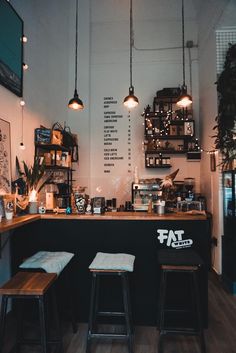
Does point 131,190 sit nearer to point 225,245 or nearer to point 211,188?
point 211,188

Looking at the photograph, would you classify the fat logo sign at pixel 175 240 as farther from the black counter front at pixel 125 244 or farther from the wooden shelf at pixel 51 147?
the wooden shelf at pixel 51 147

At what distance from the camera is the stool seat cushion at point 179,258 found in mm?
2102

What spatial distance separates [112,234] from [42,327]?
1079 millimetres

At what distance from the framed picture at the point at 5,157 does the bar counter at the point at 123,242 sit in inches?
17.7

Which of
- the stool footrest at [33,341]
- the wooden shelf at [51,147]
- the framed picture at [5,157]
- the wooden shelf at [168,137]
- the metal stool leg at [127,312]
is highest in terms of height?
the wooden shelf at [168,137]

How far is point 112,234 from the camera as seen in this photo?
8.76 feet

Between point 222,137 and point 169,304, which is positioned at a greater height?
point 222,137

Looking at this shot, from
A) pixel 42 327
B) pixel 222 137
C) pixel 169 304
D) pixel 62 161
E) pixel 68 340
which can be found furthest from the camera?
pixel 62 161

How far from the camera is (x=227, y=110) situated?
11.4 ft

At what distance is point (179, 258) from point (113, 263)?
1.75ft

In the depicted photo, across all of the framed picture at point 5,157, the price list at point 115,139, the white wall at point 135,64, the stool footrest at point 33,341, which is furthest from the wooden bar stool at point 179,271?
the price list at point 115,139

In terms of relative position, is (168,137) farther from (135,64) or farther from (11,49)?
(11,49)

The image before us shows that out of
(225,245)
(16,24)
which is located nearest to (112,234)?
(225,245)

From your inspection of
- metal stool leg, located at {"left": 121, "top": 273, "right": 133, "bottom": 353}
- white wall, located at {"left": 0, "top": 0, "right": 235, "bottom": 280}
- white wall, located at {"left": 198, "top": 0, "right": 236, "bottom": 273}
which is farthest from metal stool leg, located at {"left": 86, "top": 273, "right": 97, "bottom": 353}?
white wall, located at {"left": 0, "top": 0, "right": 235, "bottom": 280}
